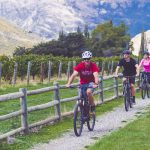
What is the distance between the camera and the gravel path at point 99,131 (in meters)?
12.3

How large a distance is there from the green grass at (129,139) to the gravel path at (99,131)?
38cm

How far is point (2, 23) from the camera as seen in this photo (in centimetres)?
19488

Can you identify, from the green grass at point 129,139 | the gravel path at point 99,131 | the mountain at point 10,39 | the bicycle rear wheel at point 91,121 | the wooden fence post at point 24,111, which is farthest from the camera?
the mountain at point 10,39

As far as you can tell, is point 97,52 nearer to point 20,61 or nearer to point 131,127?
point 20,61

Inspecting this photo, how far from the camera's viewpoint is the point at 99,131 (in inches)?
577

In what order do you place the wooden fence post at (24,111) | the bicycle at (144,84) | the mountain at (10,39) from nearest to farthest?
the wooden fence post at (24,111) < the bicycle at (144,84) < the mountain at (10,39)

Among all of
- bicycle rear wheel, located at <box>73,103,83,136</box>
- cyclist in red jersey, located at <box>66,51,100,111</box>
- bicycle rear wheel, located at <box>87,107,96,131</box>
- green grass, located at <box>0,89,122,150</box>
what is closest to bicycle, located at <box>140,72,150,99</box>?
green grass, located at <box>0,89,122,150</box>

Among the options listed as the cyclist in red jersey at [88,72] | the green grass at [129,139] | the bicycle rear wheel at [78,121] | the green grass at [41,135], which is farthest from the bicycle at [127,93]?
the bicycle rear wheel at [78,121]

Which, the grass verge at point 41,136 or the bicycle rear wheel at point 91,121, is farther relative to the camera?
the bicycle rear wheel at point 91,121

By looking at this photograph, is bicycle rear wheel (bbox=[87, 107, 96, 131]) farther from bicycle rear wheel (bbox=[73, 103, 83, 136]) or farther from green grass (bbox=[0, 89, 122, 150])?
green grass (bbox=[0, 89, 122, 150])

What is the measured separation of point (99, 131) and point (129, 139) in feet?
6.61

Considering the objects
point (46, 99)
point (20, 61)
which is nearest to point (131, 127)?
point (46, 99)

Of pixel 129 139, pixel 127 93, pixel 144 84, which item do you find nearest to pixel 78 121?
pixel 129 139

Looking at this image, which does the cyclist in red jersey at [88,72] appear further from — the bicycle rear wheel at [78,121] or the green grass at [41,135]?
the green grass at [41,135]
